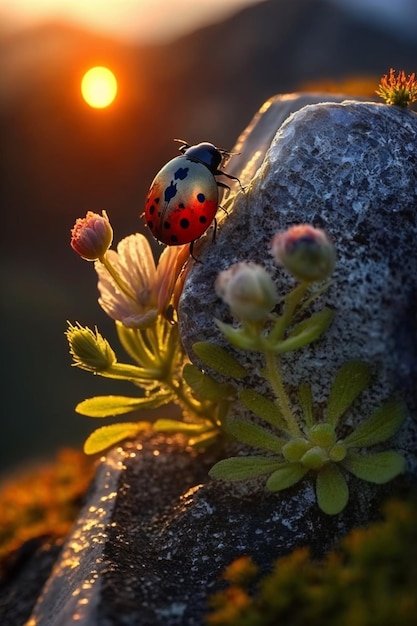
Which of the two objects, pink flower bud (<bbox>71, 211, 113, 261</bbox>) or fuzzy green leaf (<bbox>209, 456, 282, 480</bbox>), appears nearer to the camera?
fuzzy green leaf (<bbox>209, 456, 282, 480</bbox>)

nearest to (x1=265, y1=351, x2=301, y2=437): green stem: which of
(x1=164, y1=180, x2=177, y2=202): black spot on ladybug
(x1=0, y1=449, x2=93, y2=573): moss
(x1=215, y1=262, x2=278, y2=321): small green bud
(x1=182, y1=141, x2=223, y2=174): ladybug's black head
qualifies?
(x1=215, y1=262, x2=278, y2=321): small green bud

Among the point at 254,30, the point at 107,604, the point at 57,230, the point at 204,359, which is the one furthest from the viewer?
the point at 254,30

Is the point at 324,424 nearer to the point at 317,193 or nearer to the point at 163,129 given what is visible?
the point at 317,193

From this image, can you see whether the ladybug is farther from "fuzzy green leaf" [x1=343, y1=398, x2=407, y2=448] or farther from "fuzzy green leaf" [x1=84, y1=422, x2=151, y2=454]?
"fuzzy green leaf" [x1=84, y1=422, x2=151, y2=454]

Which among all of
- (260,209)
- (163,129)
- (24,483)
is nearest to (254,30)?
(163,129)

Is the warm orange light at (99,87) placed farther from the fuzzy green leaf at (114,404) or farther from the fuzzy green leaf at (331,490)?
the fuzzy green leaf at (331,490)

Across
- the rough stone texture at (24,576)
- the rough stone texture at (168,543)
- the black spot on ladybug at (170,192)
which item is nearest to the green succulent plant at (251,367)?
the rough stone texture at (168,543)
